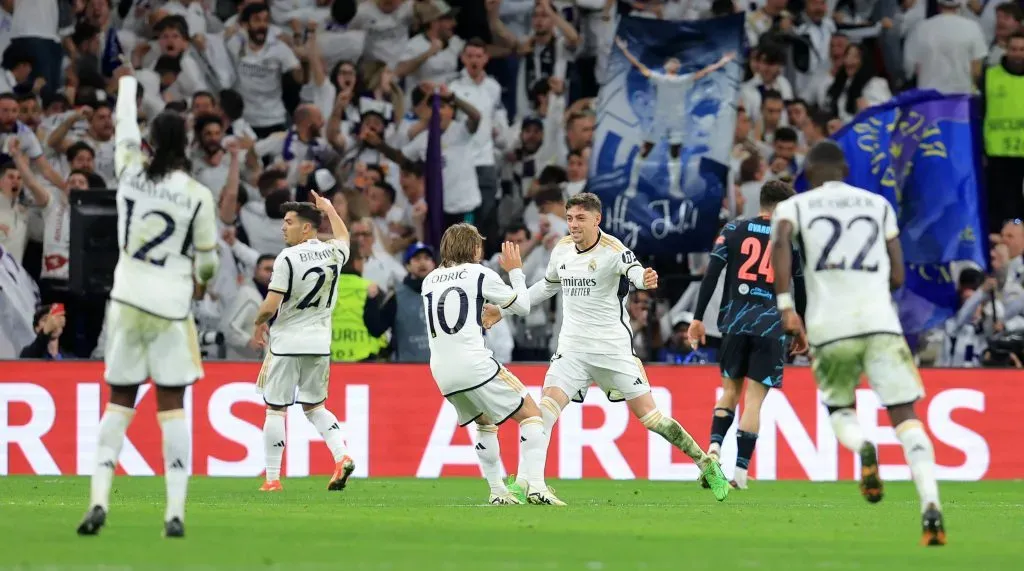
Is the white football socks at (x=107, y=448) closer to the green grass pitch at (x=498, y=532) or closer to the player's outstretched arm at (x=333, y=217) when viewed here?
the green grass pitch at (x=498, y=532)

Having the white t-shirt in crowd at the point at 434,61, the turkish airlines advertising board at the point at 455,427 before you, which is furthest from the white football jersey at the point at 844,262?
the white t-shirt in crowd at the point at 434,61

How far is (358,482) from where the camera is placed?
17.4 metres

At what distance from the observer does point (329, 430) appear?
50.1 feet

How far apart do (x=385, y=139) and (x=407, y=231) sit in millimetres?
1742

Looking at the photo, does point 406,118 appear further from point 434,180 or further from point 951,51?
point 951,51

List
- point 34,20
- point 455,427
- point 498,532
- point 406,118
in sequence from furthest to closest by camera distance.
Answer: point 406,118, point 34,20, point 455,427, point 498,532

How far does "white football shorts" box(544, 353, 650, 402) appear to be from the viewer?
13.7 metres

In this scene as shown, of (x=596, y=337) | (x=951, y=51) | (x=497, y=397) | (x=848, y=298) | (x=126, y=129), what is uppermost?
(x=951, y=51)

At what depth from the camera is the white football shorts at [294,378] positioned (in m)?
15.2

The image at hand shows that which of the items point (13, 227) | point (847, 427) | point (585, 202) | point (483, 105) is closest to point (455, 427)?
point (483, 105)

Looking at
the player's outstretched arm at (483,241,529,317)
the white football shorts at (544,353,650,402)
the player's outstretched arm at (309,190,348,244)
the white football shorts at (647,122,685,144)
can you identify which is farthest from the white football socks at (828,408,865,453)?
the white football shorts at (647,122,685,144)

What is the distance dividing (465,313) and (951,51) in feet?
39.4

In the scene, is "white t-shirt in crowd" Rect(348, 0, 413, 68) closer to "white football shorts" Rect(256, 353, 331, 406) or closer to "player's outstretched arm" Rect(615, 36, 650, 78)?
"player's outstretched arm" Rect(615, 36, 650, 78)

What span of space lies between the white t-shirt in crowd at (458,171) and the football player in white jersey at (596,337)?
26.5 feet
